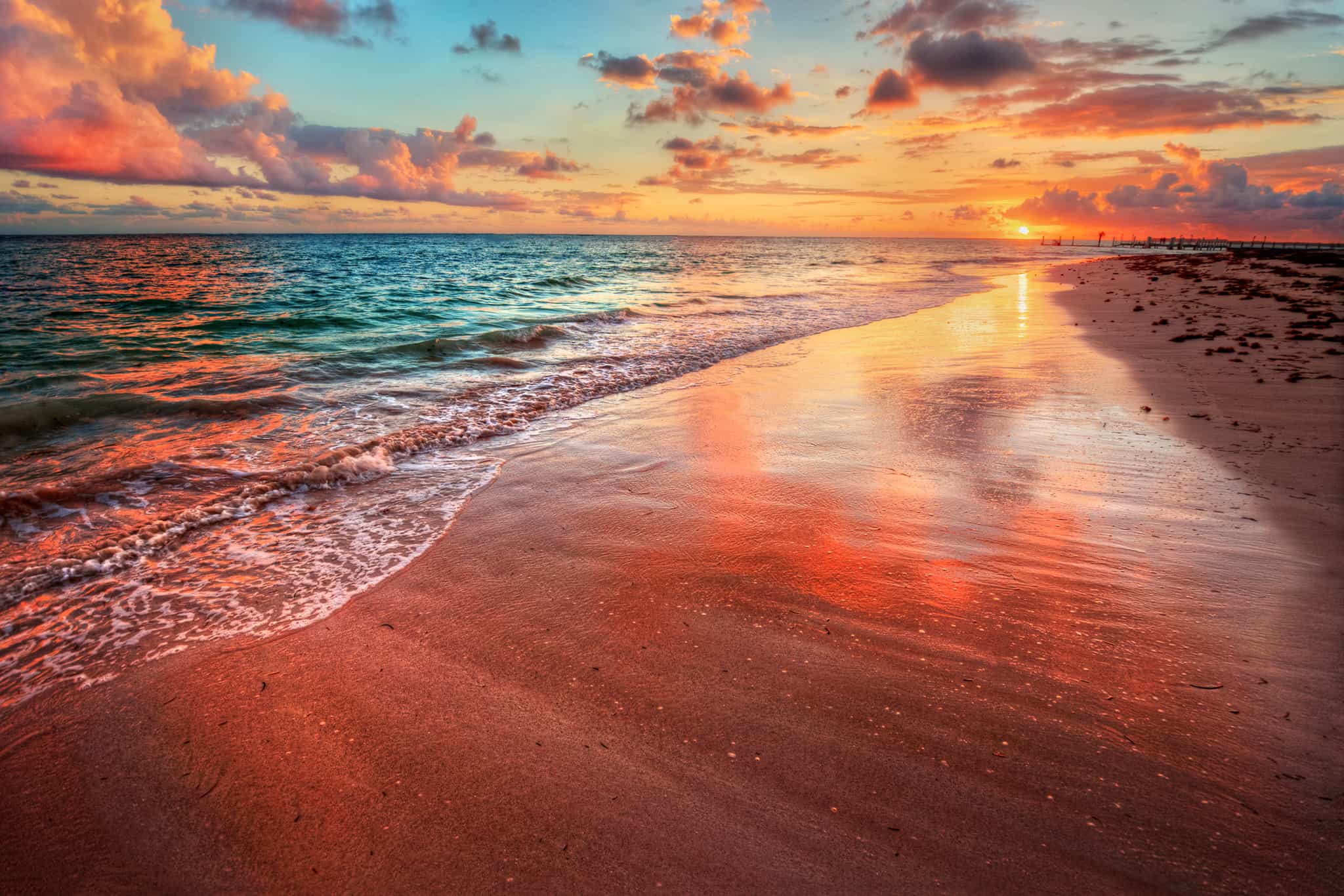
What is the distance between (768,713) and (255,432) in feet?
25.4

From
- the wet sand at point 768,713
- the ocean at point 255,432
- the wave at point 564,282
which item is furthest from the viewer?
the wave at point 564,282

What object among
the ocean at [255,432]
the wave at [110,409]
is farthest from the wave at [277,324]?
the wave at [110,409]

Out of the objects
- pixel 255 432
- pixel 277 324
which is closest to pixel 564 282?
pixel 277 324

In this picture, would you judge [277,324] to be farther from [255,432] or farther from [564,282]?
[564,282]

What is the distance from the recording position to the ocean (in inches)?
154

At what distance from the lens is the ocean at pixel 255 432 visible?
12.8ft

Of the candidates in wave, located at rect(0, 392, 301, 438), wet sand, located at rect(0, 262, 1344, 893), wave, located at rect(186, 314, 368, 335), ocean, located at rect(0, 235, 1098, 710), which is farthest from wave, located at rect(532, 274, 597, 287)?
wet sand, located at rect(0, 262, 1344, 893)

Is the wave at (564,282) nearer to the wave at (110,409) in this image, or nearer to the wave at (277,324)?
the wave at (277,324)

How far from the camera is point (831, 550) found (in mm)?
4215

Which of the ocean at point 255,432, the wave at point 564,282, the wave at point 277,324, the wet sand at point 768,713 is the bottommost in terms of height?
the wet sand at point 768,713

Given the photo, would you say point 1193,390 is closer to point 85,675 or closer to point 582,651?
point 582,651

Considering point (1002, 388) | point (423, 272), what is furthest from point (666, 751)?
point (423, 272)

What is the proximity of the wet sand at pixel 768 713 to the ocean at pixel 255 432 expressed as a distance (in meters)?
0.65

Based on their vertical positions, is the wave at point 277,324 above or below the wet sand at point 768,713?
above
